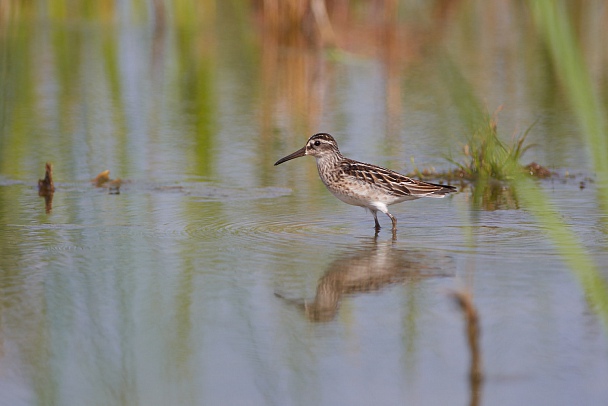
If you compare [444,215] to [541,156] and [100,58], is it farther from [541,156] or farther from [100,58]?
[100,58]

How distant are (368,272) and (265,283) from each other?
2.30 feet

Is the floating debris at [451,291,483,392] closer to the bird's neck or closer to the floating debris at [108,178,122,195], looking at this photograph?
the bird's neck

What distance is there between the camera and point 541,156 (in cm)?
1115

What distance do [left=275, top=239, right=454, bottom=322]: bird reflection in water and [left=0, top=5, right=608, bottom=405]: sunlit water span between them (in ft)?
0.08

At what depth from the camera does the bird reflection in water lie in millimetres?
6156

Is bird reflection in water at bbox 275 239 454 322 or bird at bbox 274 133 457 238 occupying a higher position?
bird at bbox 274 133 457 238

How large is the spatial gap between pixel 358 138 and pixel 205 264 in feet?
17.5

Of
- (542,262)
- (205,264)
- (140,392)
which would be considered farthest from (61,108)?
(140,392)

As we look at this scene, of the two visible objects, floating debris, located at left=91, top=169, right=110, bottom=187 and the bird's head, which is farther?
floating debris, located at left=91, top=169, right=110, bottom=187

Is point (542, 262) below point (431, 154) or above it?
below

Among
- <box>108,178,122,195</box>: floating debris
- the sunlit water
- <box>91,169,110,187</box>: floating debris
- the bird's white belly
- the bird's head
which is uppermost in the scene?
the bird's head

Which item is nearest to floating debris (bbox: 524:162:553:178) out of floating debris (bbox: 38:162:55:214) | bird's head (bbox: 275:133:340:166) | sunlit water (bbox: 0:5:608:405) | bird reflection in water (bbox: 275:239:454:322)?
sunlit water (bbox: 0:5:608:405)

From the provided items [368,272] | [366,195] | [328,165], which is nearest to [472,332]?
[368,272]

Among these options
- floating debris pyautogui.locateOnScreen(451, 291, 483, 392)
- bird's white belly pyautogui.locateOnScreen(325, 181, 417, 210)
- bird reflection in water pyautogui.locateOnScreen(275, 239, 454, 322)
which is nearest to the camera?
floating debris pyautogui.locateOnScreen(451, 291, 483, 392)
